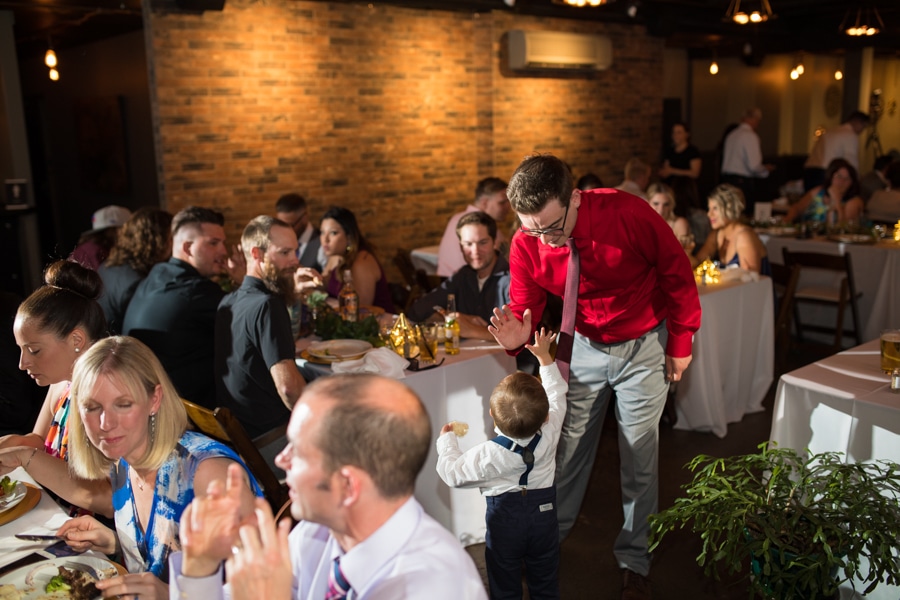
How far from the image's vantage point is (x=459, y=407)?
352 centimetres

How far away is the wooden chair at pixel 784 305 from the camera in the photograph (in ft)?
17.4

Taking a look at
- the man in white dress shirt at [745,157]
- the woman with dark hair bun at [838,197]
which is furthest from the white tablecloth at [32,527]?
the man in white dress shirt at [745,157]

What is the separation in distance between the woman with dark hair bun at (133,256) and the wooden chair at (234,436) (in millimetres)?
1936

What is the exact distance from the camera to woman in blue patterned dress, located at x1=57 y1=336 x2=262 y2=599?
191 cm

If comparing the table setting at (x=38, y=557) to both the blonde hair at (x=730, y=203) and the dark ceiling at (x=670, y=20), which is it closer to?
the blonde hair at (x=730, y=203)

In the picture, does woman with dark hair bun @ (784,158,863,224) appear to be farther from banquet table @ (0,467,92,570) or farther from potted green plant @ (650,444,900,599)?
banquet table @ (0,467,92,570)

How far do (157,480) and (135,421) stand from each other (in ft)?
0.51

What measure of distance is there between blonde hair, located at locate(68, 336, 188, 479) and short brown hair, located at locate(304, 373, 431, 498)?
787 millimetres

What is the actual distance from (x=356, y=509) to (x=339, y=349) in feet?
7.39

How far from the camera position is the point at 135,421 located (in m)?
1.93

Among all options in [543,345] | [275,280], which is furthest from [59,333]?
[543,345]

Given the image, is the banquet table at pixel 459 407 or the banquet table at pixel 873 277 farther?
the banquet table at pixel 873 277

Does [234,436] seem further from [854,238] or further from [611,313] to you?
[854,238]

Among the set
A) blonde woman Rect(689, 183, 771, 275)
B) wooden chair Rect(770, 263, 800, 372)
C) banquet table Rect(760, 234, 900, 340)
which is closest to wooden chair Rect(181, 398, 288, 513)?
blonde woman Rect(689, 183, 771, 275)
